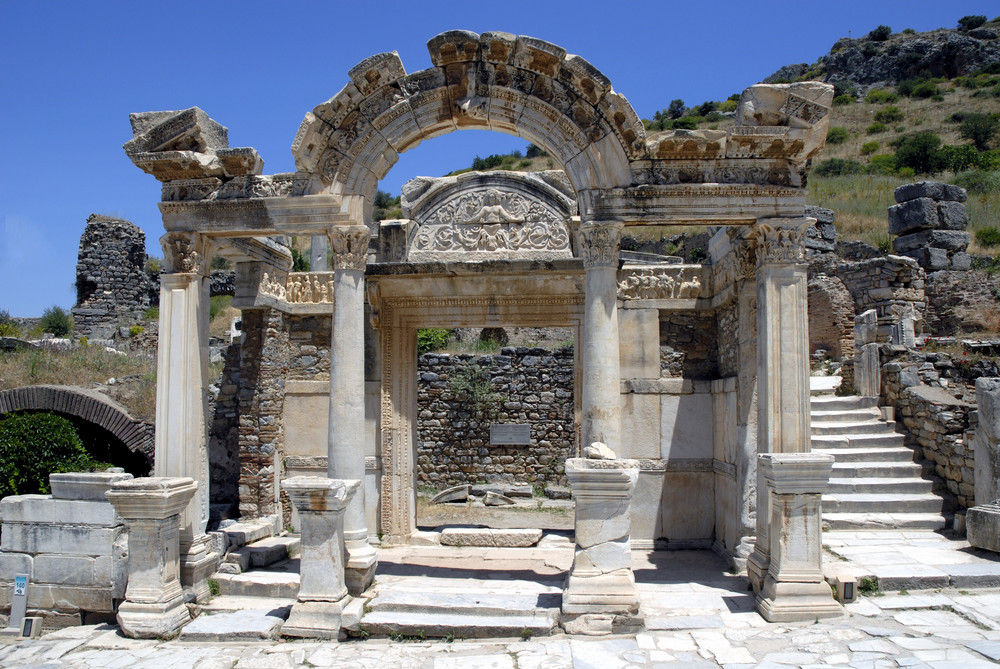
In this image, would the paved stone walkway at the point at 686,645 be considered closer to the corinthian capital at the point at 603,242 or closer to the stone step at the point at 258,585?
the stone step at the point at 258,585

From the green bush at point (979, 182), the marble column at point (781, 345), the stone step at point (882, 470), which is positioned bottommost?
the stone step at point (882, 470)

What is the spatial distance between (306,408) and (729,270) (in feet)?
19.4

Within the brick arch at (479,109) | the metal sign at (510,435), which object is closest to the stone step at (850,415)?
the metal sign at (510,435)

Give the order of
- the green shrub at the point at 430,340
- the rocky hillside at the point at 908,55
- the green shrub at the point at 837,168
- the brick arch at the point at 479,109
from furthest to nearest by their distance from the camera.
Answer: the rocky hillside at the point at 908,55
the green shrub at the point at 837,168
the green shrub at the point at 430,340
the brick arch at the point at 479,109

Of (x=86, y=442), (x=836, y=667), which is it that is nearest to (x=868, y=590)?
(x=836, y=667)

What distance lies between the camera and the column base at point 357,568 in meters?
6.70

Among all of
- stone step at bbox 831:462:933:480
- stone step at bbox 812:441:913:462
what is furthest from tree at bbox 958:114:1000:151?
stone step at bbox 831:462:933:480

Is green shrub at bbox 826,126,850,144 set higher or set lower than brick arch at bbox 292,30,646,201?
higher

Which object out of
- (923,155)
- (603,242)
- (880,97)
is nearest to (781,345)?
(603,242)

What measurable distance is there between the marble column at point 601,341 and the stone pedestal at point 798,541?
1.57 meters

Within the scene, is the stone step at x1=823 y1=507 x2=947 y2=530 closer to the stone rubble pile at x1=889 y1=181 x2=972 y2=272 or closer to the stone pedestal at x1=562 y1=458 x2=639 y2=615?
the stone pedestal at x1=562 y1=458 x2=639 y2=615

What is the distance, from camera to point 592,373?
6.85m

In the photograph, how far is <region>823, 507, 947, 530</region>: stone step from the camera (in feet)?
29.6

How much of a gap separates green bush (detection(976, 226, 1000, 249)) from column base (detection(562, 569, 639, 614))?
2342cm
